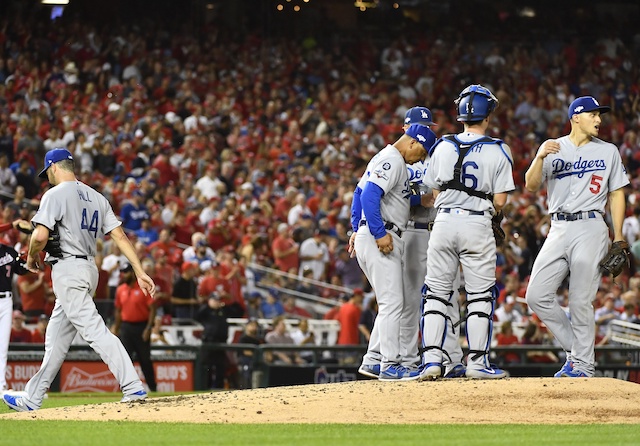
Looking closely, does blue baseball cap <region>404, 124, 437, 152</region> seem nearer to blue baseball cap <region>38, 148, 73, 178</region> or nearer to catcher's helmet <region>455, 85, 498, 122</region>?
catcher's helmet <region>455, 85, 498, 122</region>

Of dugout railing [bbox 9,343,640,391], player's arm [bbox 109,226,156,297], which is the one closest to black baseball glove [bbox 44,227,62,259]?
player's arm [bbox 109,226,156,297]

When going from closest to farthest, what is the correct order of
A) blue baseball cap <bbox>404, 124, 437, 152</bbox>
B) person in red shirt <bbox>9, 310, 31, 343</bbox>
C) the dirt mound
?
the dirt mound < blue baseball cap <bbox>404, 124, 437, 152</bbox> < person in red shirt <bbox>9, 310, 31, 343</bbox>

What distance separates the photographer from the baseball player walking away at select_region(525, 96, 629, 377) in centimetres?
997

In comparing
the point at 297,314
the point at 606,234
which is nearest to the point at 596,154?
the point at 606,234

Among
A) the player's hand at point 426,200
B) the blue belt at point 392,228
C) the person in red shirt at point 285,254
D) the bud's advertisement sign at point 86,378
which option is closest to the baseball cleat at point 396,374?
the blue belt at point 392,228

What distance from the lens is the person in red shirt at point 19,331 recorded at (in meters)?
16.9

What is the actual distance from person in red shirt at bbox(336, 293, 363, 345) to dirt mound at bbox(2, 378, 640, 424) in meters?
8.23

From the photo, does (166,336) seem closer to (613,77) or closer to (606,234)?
(606,234)

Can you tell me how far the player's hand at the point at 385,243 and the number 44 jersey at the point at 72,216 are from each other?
7.25 feet

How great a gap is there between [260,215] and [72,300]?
12.0 metres

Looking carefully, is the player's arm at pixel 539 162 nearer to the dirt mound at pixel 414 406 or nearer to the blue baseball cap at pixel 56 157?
the dirt mound at pixel 414 406

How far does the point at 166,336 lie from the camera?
18.2 meters

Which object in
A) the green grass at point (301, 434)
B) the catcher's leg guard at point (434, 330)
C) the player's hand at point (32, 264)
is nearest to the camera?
the green grass at point (301, 434)

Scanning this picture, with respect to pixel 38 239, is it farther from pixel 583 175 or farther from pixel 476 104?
pixel 583 175
